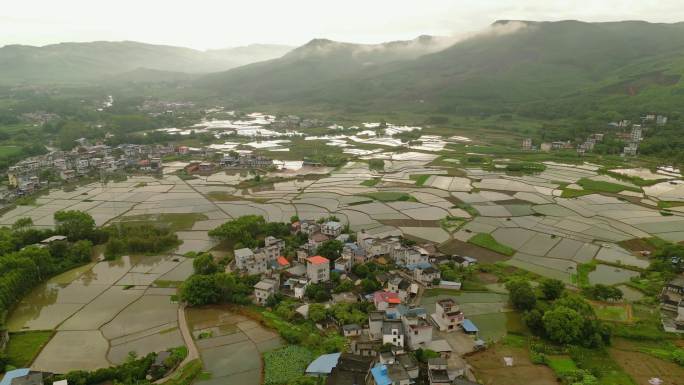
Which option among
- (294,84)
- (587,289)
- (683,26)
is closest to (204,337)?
(587,289)

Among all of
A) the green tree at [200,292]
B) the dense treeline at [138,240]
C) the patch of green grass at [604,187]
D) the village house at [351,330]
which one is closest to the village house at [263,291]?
the green tree at [200,292]

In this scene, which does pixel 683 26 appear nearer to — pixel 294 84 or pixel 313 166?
pixel 294 84

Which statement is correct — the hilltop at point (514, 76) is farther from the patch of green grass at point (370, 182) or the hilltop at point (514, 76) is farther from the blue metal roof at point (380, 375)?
the blue metal roof at point (380, 375)

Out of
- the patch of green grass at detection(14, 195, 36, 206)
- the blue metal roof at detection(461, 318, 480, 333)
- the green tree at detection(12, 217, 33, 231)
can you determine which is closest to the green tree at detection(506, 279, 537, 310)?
the blue metal roof at detection(461, 318, 480, 333)

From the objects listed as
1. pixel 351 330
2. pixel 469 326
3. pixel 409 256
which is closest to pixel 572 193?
pixel 409 256

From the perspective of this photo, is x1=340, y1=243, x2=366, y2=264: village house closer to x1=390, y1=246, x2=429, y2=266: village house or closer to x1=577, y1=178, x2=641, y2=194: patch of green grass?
x1=390, y1=246, x2=429, y2=266: village house

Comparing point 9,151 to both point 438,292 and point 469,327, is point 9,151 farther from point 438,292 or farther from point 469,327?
point 469,327
